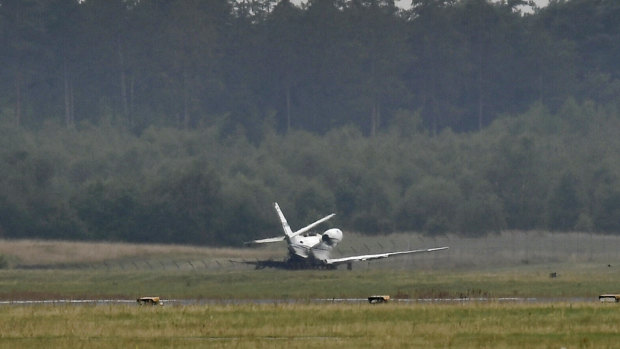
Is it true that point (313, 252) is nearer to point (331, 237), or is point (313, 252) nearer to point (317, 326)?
point (331, 237)

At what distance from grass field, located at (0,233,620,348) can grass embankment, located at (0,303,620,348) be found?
7 centimetres

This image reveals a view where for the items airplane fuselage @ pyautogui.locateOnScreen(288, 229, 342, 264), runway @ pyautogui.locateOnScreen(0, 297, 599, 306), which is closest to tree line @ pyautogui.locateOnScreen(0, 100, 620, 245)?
airplane fuselage @ pyautogui.locateOnScreen(288, 229, 342, 264)

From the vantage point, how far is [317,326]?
5856 cm

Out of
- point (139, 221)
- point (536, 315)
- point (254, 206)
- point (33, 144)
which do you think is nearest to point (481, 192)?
point (254, 206)

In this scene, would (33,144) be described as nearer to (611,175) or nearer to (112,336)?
(611,175)

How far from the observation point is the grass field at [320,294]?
54.9 metres

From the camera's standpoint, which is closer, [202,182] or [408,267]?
[408,267]

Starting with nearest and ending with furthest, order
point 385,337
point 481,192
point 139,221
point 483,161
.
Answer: point 385,337
point 139,221
point 481,192
point 483,161

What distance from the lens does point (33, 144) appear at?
158500 mm

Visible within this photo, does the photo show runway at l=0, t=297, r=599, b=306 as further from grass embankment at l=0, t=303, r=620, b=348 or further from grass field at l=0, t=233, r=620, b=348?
grass embankment at l=0, t=303, r=620, b=348

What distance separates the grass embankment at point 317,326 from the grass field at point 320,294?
65 mm

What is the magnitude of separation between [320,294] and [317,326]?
24698 mm

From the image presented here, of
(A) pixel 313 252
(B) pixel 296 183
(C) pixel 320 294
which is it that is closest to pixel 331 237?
(A) pixel 313 252

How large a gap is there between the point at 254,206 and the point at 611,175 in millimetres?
36532
